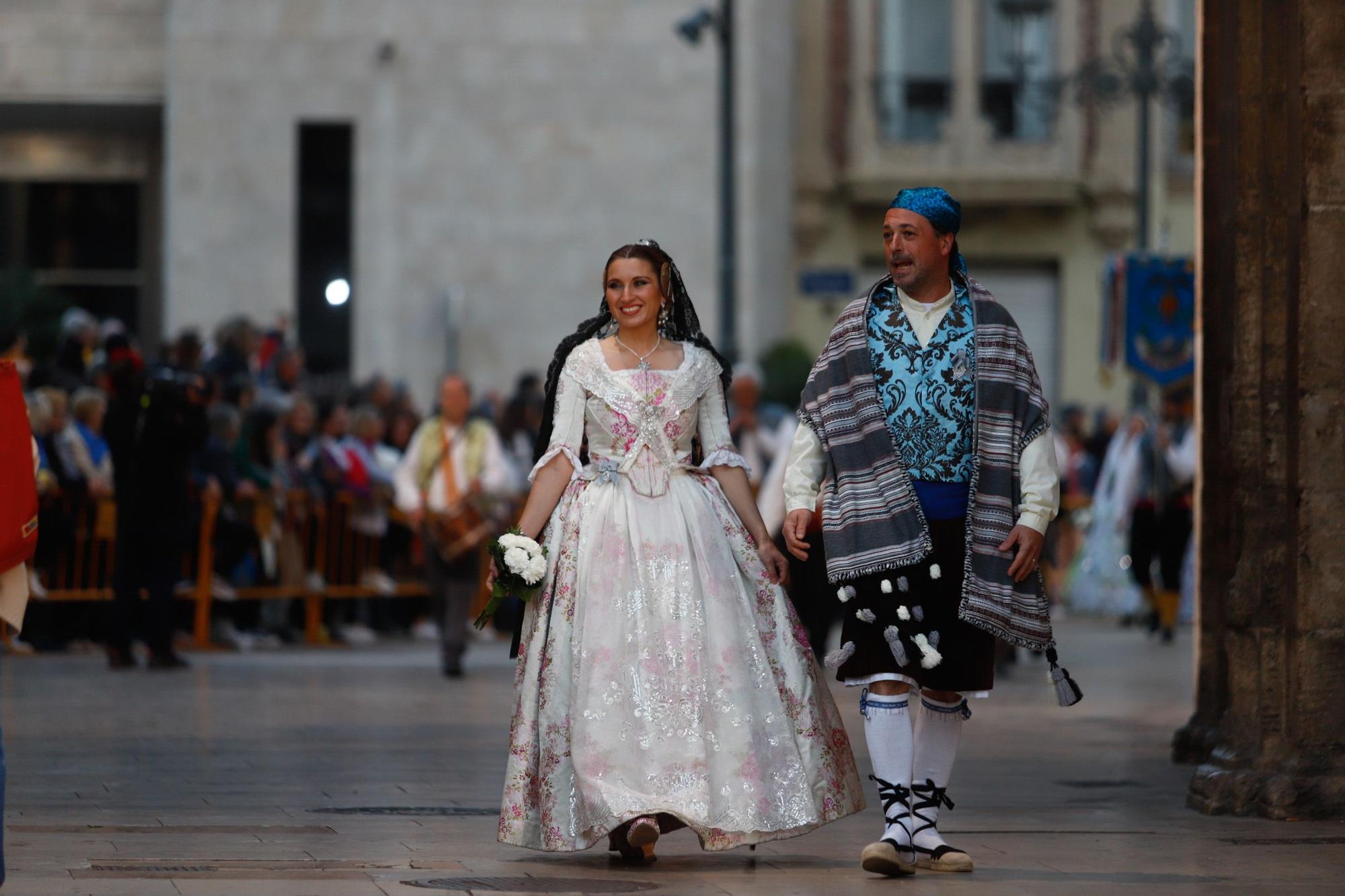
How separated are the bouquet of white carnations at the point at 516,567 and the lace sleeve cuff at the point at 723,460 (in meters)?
0.67

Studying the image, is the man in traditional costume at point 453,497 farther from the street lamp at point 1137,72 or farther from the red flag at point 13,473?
the red flag at point 13,473

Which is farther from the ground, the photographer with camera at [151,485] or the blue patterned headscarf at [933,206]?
the blue patterned headscarf at [933,206]

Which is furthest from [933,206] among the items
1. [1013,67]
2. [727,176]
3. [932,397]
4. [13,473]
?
[1013,67]

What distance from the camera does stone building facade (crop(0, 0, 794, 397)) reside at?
102ft

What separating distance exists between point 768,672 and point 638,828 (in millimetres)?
639

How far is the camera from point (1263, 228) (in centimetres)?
897

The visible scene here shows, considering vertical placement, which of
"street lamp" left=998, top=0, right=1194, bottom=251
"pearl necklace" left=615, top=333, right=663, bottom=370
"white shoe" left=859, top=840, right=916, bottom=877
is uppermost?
"street lamp" left=998, top=0, right=1194, bottom=251

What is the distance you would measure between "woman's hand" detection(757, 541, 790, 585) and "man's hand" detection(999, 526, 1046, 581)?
0.79 m

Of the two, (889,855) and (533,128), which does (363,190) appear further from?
(889,855)

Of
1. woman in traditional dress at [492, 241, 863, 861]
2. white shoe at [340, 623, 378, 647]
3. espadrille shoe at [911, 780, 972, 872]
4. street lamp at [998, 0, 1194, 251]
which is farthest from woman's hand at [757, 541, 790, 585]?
street lamp at [998, 0, 1194, 251]

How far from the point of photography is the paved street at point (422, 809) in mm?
7191

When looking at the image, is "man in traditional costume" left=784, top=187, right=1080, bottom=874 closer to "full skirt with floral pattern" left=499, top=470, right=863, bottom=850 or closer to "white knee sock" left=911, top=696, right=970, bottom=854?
"white knee sock" left=911, top=696, right=970, bottom=854

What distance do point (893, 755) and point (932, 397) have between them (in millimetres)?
1083

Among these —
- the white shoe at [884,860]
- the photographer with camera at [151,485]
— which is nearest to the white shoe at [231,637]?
the photographer with camera at [151,485]
